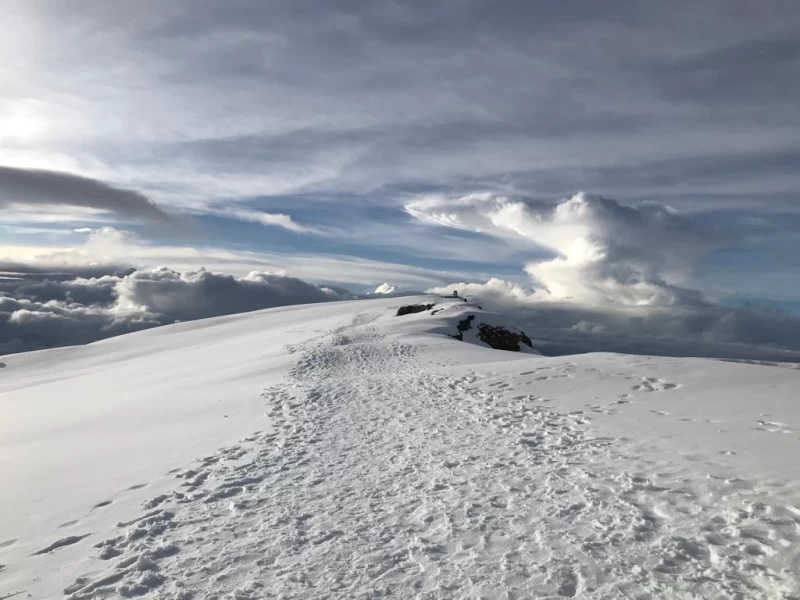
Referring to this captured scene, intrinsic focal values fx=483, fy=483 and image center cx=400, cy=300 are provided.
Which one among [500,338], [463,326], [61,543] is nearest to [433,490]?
[61,543]

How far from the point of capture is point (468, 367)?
1884cm

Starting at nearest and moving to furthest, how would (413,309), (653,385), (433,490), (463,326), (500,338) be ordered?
(433,490) → (653,385) → (463,326) → (500,338) → (413,309)

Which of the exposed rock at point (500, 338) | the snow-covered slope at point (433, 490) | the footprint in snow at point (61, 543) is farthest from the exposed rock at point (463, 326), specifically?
the footprint in snow at point (61, 543)

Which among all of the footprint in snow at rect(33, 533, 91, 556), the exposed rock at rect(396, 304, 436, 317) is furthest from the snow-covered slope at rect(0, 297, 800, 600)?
the exposed rock at rect(396, 304, 436, 317)

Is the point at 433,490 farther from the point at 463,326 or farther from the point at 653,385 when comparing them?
the point at 463,326

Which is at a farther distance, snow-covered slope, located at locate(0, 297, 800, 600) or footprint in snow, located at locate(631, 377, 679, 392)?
footprint in snow, located at locate(631, 377, 679, 392)

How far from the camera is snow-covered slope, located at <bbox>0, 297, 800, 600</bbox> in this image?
5.45 meters

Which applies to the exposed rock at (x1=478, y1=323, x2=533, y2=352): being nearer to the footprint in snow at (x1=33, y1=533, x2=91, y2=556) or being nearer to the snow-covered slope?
the snow-covered slope

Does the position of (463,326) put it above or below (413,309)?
below

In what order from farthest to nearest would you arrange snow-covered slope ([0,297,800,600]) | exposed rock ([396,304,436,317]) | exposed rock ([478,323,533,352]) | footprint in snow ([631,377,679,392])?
exposed rock ([396,304,436,317])
exposed rock ([478,323,533,352])
footprint in snow ([631,377,679,392])
snow-covered slope ([0,297,800,600])

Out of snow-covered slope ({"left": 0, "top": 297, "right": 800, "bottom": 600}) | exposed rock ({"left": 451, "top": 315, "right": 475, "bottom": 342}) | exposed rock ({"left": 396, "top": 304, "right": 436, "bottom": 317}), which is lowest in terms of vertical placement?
snow-covered slope ({"left": 0, "top": 297, "right": 800, "bottom": 600})

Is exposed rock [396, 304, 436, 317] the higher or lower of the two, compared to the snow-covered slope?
higher

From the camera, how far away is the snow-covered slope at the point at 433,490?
5445mm

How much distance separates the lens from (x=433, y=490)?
7.86m
